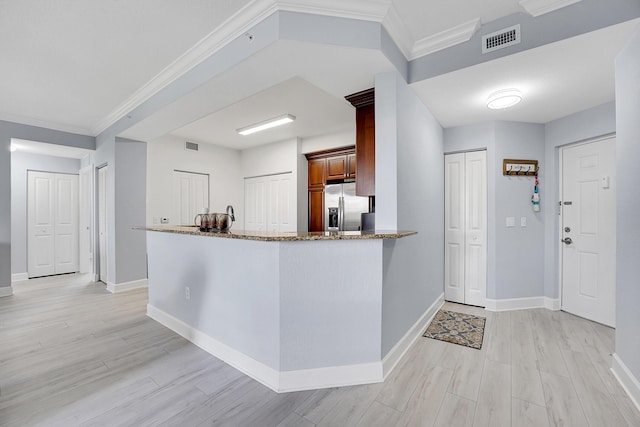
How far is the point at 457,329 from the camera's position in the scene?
2.82 m

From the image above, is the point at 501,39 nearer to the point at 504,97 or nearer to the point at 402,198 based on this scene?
the point at 504,97

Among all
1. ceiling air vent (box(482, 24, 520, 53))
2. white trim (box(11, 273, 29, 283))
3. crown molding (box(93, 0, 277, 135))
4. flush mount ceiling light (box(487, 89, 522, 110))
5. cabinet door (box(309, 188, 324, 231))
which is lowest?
white trim (box(11, 273, 29, 283))

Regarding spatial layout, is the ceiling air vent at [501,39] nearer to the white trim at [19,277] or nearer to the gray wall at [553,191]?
the gray wall at [553,191]

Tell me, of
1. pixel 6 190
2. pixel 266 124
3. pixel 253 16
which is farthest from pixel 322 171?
pixel 6 190

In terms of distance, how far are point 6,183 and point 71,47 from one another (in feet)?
9.46

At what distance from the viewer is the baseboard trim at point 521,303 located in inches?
131

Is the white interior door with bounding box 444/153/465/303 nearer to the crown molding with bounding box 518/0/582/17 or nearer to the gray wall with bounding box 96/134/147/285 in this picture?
the crown molding with bounding box 518/0/582/17

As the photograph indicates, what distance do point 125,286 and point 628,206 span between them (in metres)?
5.63

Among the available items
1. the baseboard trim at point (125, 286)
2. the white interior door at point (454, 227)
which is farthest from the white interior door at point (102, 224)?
the white interior door at point (454, 227)

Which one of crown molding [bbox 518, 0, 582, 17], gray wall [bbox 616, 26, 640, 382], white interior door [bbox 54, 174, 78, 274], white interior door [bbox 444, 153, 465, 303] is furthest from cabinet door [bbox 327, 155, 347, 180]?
white interior door [bbox 54, 174, 78, 274]

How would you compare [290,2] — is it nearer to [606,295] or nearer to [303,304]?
[303,304]

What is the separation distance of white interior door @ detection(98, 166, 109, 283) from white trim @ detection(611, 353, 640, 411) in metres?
6.18

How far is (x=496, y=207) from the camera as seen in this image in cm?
333

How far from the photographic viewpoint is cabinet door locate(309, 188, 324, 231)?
5.20 m
